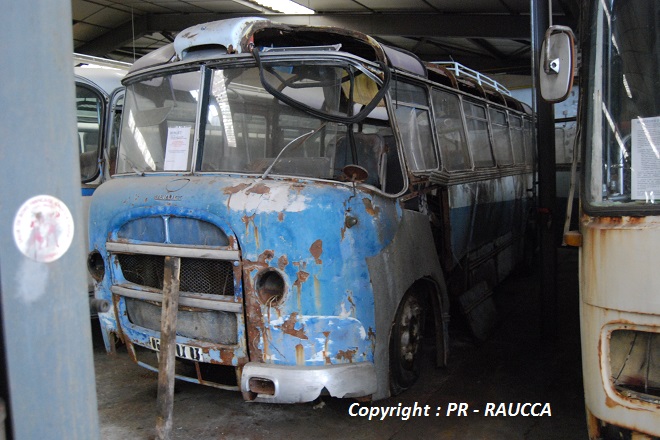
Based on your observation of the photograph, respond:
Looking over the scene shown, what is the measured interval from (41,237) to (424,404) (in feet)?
11.7

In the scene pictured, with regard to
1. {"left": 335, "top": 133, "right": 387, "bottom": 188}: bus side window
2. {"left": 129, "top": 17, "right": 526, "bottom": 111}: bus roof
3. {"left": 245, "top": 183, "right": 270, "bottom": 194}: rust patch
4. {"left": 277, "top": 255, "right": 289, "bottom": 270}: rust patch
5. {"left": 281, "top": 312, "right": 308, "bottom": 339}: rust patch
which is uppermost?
{"left": 129, "top": 17, "right": 526, "bottom": 111}: bus roof

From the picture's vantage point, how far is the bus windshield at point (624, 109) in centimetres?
287

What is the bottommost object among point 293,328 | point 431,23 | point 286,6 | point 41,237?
point 293,328

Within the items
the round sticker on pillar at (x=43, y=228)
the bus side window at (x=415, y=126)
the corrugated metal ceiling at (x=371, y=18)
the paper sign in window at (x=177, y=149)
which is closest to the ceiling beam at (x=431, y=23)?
the corrugated metal ceiling at (x=371, y=18)

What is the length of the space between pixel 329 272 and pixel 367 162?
1.00 meters

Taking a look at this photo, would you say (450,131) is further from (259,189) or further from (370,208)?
(259,189)

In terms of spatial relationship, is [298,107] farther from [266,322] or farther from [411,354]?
[411,354]

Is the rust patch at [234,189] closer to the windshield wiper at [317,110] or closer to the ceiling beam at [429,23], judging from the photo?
the windshield wiper at [317,110]

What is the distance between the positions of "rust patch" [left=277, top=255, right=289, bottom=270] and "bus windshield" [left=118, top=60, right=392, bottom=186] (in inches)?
26.5

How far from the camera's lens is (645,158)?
9.41 feet

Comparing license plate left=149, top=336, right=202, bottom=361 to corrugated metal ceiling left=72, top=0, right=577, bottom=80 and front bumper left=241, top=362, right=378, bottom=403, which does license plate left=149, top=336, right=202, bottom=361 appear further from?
corrugated metal ceiling left=72, top=0, right=577, bottom=80

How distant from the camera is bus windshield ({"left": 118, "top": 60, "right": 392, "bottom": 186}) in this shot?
13.9ft

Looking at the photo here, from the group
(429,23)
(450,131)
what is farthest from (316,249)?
(429,23)

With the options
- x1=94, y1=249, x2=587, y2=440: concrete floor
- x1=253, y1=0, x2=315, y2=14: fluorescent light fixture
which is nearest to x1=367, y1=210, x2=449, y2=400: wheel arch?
x1=94, y1=249, x2=587, y2=440: concrete floor
